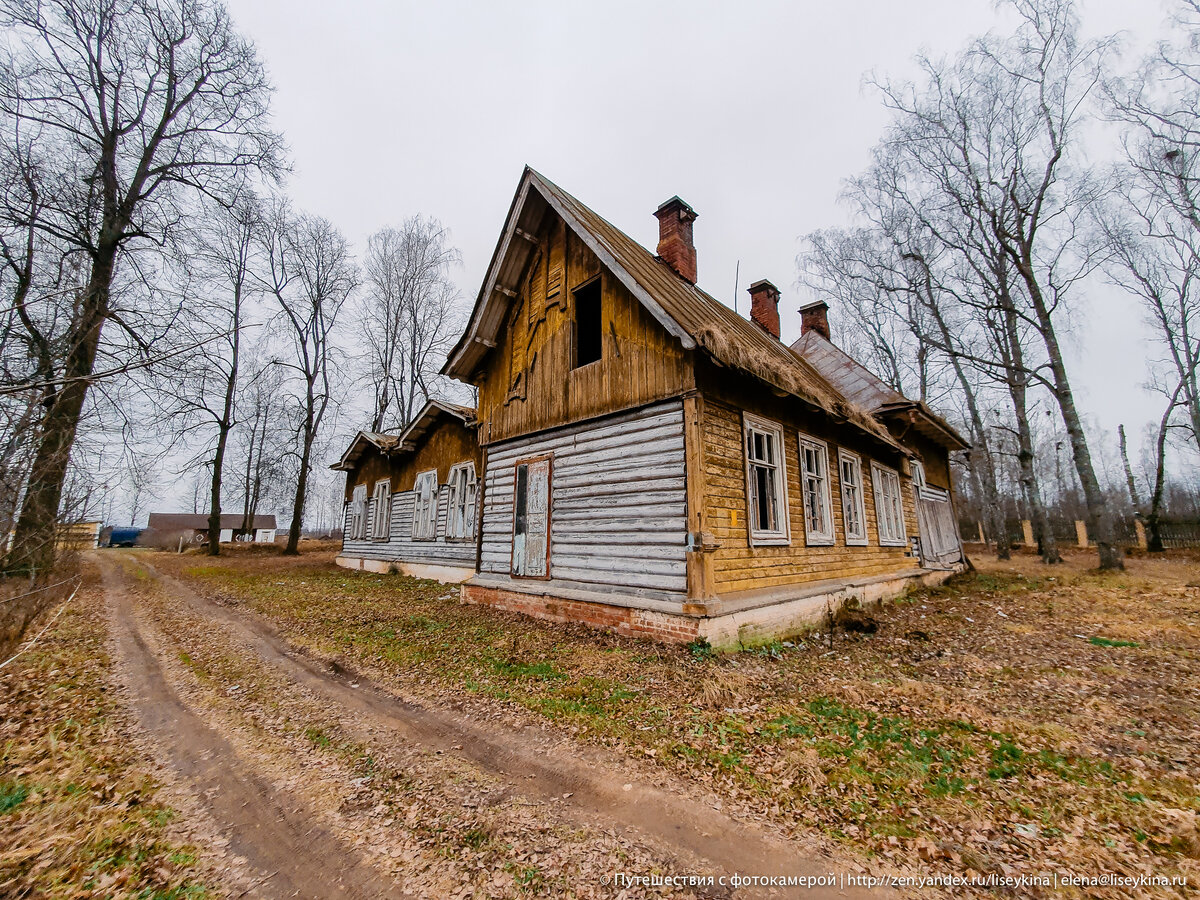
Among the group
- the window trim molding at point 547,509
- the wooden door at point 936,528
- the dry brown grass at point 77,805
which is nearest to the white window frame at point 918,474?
the wooden door at point 936,528

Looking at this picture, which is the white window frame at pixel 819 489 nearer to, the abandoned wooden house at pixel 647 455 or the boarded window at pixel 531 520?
the abandoned wooden house at pixel 647 455

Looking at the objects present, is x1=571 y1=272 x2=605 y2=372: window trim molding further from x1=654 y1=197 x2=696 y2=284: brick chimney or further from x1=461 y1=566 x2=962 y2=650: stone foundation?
x1=461 y1=566 x2=962 y2=650: stone foundation

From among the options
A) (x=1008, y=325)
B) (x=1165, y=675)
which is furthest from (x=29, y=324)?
(x=1008, y=325)

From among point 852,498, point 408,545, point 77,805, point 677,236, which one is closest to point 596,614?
point 77,805

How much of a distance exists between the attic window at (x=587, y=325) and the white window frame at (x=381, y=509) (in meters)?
13.7

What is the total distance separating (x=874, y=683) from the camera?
5.70 metres

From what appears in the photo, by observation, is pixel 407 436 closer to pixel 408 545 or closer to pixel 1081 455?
pixel 408 545

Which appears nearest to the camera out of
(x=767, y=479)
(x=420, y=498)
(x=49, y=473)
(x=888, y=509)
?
(x=49, y=473)

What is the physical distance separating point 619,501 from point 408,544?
13.1m

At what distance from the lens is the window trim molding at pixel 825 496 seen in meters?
10.1

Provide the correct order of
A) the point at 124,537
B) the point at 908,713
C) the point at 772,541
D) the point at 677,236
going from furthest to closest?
the point at 124,537 → the point at 677,236 → the point at 772,541 → the point at 908,713

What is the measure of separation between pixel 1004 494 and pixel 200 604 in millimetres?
60519

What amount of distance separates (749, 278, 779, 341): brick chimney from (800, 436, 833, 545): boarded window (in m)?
7.20

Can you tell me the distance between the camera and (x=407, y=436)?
59.7ft
